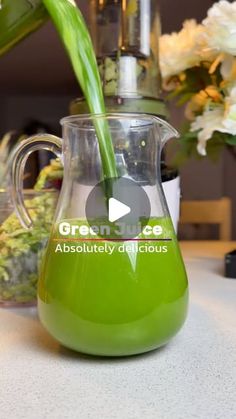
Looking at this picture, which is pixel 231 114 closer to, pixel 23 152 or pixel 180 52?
pixel 180 52

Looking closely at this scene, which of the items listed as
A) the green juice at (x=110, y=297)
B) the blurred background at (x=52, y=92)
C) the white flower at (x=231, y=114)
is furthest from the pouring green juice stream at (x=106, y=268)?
the blurred background at (x=52, y=92)

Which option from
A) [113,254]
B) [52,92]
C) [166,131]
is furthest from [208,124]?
[52,92]

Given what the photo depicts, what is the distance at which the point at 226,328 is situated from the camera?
52 centimetres

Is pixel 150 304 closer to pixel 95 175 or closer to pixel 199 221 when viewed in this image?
pixel 95 175

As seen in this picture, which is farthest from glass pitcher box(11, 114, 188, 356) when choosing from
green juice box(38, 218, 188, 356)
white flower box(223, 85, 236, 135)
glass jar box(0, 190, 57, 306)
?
white flower box(223, 85, 236, 135)

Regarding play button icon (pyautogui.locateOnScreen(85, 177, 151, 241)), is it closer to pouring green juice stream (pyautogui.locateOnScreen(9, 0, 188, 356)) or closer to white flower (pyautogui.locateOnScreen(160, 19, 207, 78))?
pouring green juice stream (pyautogui.locateOnScreen(9, 0, 188, 356))

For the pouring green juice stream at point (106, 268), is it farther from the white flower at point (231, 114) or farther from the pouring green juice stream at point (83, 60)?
the white flower at point (231, 114)

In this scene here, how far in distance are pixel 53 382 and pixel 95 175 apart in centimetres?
17

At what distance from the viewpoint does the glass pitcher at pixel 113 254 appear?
40 centimetres

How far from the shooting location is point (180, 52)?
80cm

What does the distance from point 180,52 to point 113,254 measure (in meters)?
0.51

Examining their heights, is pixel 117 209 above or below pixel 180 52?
below

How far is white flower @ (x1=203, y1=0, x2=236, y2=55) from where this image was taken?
2.21ft

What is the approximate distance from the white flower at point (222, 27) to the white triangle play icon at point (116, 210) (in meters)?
0.38
